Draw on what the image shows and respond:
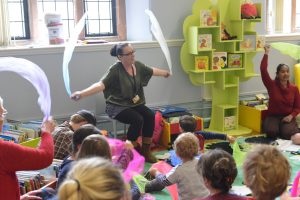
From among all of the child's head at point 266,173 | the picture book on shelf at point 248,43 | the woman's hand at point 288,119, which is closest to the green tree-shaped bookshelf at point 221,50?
the picture book on shelf at point 248,43

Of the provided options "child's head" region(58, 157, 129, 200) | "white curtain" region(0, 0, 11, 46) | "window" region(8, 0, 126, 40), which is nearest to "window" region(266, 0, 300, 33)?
"window" region(8, 0, 126, 40)

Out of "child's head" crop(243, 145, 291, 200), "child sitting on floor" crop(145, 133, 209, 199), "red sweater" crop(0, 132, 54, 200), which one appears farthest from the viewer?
"child sitting on floor" crop(145, 133, 209, 199)

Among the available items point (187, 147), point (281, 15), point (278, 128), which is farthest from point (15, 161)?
point (281, 15)

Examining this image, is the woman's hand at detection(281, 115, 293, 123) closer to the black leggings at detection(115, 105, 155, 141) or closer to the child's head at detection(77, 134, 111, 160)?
the black leggings at detection(115, 105, 155, 141)

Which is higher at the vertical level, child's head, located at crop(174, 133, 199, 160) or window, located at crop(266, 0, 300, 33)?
window, located at crop(266, 0, 300, 33)

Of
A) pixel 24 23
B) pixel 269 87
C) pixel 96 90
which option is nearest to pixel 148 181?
pixel 96 90

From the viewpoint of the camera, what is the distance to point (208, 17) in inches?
189

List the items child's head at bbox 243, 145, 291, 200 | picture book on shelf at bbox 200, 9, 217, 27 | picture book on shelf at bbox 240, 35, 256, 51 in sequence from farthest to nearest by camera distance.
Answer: picture book on shelf at bbox 240, 35, 256, 51 → picture book on shelf at bbox 200, 9, 217, 27 → child's head at bbox 243, 145, 291, 200

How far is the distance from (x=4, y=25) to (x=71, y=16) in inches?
34.8

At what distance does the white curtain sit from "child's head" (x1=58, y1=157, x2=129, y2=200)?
3.44m

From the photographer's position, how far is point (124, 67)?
13.4 ft

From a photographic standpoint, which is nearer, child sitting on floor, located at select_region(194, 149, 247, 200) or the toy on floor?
child sitting on floor, located at select_region(194, 149, 247, 200)

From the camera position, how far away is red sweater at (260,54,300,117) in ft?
15.5

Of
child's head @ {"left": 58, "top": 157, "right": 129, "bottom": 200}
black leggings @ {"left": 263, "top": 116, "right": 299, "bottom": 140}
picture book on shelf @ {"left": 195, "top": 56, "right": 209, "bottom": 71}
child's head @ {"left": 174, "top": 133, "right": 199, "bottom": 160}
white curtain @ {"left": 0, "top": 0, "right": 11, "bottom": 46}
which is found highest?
white curtain @ {"left": 0, "top": 0, "right": 11, "bottom": 46}
